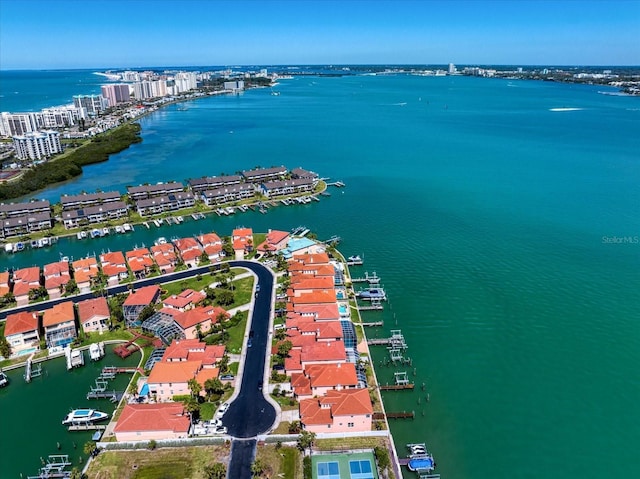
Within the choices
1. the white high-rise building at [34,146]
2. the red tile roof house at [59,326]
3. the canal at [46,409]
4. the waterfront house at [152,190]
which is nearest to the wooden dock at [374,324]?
the canal at [46,409]

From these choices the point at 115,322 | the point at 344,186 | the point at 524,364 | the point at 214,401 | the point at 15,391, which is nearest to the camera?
the point at 214,401

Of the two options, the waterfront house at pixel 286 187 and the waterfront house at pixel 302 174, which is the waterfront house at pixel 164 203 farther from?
the waterfront house at pixel 302 174

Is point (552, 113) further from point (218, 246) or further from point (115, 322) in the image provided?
point (115, 322)

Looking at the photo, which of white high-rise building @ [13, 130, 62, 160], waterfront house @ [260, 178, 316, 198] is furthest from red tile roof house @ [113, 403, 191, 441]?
white high-rise building @ [13, 130, 62, 160]

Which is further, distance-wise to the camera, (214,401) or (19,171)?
(19,171)

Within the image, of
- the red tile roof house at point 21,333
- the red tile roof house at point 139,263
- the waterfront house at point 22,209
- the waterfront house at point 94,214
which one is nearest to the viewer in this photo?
the red tile roof house at point 21,333

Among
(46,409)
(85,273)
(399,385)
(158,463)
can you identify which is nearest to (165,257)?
(85,273)

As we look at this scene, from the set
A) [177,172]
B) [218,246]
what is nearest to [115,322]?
[218,246]
